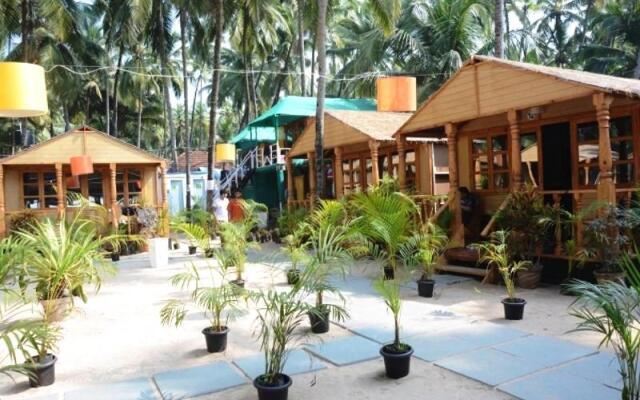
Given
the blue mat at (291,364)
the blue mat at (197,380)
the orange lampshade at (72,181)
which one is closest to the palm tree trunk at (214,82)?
the orange lampshade at (72,181)

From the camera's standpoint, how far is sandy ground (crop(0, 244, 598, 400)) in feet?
12.6

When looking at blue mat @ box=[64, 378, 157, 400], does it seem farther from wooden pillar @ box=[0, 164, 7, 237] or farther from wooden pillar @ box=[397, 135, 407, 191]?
wooden pillar @ box=[0, 164, 7, 237]

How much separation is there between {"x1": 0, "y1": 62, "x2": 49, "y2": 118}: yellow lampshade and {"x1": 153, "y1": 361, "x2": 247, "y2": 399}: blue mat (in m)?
4.29

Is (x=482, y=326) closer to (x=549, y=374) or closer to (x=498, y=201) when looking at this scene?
(x=549, y=374)

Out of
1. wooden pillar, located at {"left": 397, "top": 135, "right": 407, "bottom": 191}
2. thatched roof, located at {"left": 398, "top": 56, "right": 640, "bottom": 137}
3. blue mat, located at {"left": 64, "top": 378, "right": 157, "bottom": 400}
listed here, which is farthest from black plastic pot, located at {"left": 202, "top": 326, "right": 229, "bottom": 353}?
wooden pillar, located at {"left": 397, "top": 135, "right": 407, "bottom": 191}

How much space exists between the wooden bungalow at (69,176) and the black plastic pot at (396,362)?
41.0 ft

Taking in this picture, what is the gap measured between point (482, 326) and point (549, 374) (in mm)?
1458

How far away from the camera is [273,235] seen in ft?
52.4

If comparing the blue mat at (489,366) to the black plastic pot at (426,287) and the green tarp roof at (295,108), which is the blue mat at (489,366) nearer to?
the black plastic pot at (426,287)

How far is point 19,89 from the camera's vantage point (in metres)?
6.46

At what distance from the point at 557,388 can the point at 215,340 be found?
2979 mm

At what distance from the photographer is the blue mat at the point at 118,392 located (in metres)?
3.87

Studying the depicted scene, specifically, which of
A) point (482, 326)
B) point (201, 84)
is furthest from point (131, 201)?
point (201, 84)

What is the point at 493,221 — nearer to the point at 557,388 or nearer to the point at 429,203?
the point at 429,203
